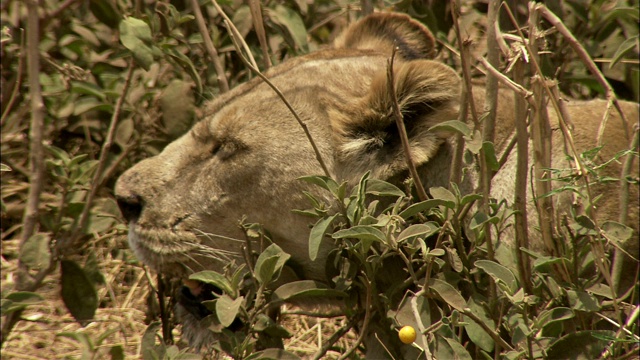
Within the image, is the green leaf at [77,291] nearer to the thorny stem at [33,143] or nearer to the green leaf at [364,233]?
the thorny stem at [33,143]

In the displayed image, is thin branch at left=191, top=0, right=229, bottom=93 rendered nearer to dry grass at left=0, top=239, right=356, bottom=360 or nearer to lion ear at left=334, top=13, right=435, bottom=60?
lion ear at left=334, top=13, right=435, bottom=60

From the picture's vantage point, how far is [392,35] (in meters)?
3.30

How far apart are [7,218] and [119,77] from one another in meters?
0.86

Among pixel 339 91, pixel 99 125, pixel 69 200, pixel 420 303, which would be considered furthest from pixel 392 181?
pixel 99 125

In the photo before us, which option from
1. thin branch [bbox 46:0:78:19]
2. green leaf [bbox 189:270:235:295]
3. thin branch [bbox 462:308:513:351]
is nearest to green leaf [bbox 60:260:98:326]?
green leaf [bbox 189:270:235:295]

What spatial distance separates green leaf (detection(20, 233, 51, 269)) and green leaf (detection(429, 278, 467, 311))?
48.3 inches

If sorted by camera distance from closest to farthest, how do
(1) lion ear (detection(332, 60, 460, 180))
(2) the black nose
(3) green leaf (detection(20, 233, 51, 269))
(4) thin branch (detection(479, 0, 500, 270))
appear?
(4) thin branch (detection(479, 0, 500, 270)), (1) lion ear (detection(332, 60, 460, 180)), (3) green leaf (detection(20, 233, 51, 269)), (2) the black nose

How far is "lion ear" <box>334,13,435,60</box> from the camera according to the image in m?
3.29

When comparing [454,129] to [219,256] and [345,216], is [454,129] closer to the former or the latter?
[345,216]

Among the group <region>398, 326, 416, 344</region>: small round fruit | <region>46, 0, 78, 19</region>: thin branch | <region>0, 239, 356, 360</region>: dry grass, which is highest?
<region>46, 0, 78, 19</region>: thin branch

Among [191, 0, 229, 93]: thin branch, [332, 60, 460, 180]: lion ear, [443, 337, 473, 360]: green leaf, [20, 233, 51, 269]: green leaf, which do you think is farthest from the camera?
[191, 0, 229, 93]: thin branch

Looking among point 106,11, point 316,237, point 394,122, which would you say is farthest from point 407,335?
point 106,11

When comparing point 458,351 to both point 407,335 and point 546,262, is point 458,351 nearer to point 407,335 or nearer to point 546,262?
point 407,335

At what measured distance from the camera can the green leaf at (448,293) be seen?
2148 mm
